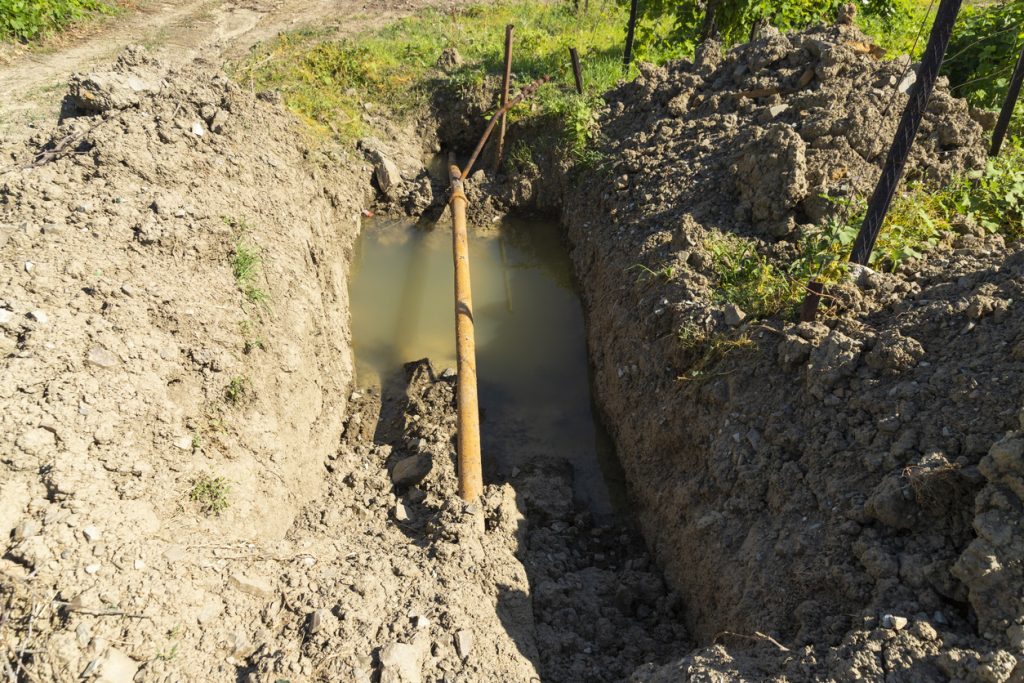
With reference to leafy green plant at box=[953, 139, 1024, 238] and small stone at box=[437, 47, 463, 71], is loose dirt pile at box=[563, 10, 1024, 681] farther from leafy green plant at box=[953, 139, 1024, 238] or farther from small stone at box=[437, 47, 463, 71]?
small stone at box=[437, 47, 463, 71]

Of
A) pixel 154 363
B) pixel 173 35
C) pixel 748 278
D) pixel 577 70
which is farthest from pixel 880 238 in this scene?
pixel 173 35

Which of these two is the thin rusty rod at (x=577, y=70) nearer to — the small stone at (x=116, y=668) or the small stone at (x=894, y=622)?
the small stone at (x=894, y=622)

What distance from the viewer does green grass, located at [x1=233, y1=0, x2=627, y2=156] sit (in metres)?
8.95

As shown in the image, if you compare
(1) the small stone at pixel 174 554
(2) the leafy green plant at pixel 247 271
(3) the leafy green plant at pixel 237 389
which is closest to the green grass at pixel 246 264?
(2) the leafy green plant at pixel 247 271

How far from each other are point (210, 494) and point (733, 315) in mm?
3783

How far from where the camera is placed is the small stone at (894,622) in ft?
9.89

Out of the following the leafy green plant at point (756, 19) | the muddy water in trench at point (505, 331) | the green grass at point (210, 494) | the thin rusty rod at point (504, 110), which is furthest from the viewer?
the leafy green plant at point (756, 19)

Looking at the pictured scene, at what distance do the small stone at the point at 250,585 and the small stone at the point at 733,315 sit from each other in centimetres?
356

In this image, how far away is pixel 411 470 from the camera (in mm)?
5180

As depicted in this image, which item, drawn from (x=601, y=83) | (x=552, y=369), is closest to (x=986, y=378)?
(x=552, y=369)

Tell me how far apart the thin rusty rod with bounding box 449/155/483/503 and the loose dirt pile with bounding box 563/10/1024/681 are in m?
1.34

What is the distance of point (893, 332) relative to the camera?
420 centimetres

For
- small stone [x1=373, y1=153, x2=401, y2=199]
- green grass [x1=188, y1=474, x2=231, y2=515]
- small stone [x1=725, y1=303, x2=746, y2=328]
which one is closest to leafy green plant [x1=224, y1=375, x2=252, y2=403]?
green grass [x1=188, y1=474, x2=231, y2=515]

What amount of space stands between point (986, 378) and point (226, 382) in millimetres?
4762
